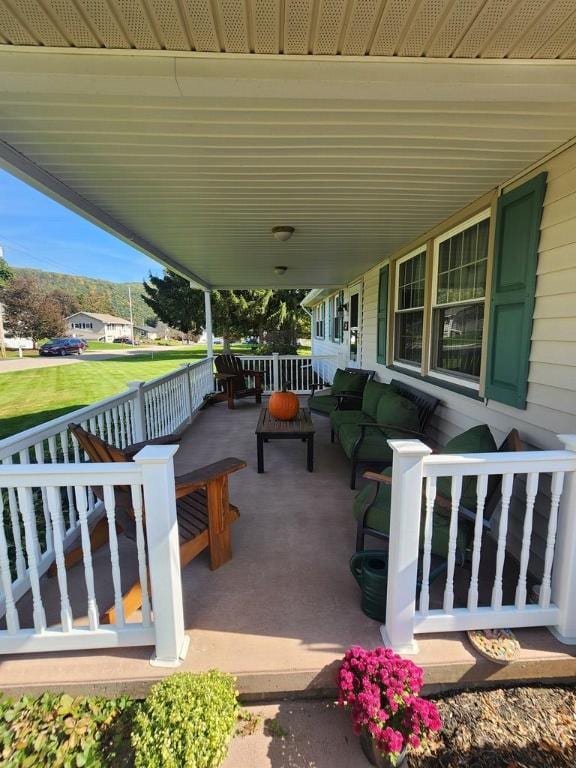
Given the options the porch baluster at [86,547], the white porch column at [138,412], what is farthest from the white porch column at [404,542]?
the white porch column at [138,412]

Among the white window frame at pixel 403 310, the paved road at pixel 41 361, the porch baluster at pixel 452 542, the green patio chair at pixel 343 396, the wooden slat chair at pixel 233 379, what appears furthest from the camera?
the paved road at pixel 41 361

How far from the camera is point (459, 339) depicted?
345 centimetres

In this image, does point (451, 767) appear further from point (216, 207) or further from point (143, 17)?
point (216, 207)

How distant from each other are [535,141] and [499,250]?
0.70 meters

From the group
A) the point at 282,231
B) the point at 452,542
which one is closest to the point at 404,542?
the point at 452,542

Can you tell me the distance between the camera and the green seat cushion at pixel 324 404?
514 centimetres

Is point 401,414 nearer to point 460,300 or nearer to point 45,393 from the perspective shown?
point 460,300

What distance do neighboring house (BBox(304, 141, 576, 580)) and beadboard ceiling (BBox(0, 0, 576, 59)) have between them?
1.01 metres

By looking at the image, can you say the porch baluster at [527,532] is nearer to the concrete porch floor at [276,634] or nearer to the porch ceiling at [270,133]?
the concrete porch floor at [276,634]

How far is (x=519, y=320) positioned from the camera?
8.11 feet

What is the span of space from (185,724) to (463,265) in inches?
141

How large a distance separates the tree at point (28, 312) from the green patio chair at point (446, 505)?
4434cm

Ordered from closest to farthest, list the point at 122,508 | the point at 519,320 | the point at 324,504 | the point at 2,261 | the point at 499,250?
the point at 122,508 → the point at 519,320 → the point at 499,250 → the point at 324,504 → the point at 2,261

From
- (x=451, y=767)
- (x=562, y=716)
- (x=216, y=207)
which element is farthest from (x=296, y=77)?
(x=562, y=716)
